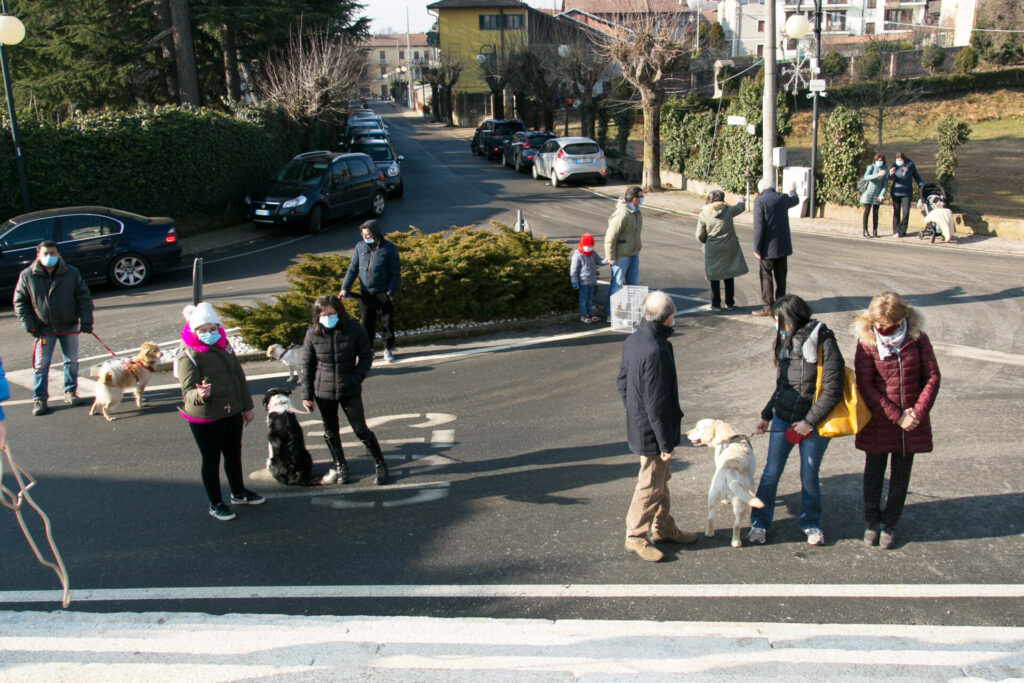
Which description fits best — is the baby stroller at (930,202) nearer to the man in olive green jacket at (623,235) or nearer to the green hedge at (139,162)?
the man in olive green jacket at (623,235)

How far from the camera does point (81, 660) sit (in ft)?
14.1

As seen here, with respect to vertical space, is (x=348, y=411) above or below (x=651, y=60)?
below

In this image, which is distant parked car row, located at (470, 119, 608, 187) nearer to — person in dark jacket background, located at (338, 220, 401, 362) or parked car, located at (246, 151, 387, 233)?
parked car, located at (246, 151, 387, 233)

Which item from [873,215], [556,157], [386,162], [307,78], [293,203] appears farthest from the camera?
[556,157]

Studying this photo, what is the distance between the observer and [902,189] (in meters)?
17.0

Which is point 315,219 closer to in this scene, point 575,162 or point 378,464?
point 575,162

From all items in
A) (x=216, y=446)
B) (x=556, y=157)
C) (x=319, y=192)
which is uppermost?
(x=556, y=157)

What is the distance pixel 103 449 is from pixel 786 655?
609 cm

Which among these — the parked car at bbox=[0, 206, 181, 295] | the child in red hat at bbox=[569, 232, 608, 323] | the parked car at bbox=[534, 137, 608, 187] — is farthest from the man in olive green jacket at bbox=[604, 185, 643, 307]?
the parked car at bbox=[534, 137, 608, 187]

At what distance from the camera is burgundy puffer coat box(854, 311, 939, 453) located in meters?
4.96

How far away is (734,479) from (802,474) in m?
0.44

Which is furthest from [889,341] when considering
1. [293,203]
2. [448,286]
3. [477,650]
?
[293,203]

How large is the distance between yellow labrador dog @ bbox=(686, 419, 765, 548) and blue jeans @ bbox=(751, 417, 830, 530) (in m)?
0.09

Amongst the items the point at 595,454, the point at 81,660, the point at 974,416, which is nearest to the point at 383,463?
the point at 595,454
